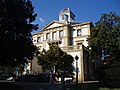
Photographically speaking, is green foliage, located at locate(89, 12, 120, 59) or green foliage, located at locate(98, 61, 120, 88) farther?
green foliage, located at locate(89, 12, 120, 59)

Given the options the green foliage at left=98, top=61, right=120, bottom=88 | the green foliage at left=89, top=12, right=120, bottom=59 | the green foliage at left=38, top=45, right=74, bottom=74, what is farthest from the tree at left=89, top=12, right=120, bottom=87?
the green foliage at left=98, top=61, right=120, bottom=88

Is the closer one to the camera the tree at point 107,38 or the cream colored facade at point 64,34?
the tree at point 107,38

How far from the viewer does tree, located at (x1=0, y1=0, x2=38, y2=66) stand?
75.4 feet

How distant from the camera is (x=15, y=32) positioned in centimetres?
2439

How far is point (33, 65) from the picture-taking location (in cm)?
5738

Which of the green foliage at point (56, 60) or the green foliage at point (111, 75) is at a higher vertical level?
the green foliage at point (56, 60)

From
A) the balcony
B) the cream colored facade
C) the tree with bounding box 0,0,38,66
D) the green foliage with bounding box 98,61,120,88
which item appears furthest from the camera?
the balcony

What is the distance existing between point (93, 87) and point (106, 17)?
17.6 meters

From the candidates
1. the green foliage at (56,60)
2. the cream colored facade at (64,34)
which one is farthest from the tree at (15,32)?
the cream colored facade at (64,34)

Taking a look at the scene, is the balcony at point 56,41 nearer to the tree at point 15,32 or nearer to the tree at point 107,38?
the tree at point 107,38

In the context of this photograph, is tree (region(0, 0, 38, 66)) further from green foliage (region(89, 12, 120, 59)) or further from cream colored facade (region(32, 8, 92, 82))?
cream colored facade (region(32, 8, 92, 82))

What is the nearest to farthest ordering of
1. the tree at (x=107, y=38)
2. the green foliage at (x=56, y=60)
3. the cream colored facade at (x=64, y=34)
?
the tree at (x=107, y=38), the green foliage at (x=56, y=60), the cream colored facade at (x=64, y=34)

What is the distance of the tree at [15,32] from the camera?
23.0m

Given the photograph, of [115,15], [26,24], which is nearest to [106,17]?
[115,15]
